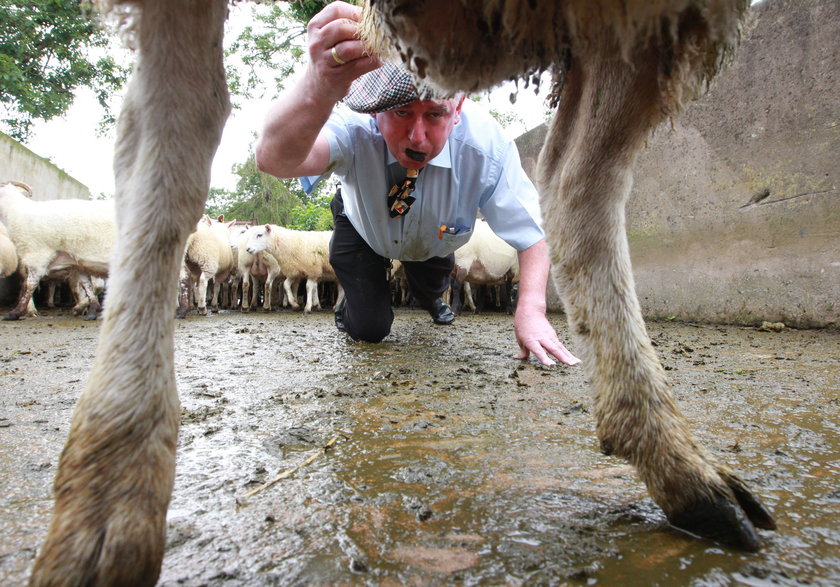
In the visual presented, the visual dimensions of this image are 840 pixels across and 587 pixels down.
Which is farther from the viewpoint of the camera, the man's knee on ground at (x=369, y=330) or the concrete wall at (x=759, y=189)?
the concrete wall at (x=759, y=189)

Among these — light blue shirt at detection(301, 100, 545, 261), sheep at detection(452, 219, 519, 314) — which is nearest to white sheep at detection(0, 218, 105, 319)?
sheep at detection(452, 219, 519, 314)

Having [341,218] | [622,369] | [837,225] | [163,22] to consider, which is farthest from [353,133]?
[837,225]

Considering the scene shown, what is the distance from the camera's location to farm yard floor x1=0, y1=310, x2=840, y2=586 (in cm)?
88

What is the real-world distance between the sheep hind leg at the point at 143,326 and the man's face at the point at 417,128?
5.49 feet

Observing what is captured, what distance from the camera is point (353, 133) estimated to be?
319 centimetres

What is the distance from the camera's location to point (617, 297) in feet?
4.02

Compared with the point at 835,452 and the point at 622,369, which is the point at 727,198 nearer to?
the point at 835,452

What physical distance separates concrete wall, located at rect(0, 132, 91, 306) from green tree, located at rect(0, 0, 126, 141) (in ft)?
7.98

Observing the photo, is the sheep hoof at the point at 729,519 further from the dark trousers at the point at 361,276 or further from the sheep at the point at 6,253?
the sheep at the point at 6,253

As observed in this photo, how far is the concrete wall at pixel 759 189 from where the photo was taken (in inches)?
207

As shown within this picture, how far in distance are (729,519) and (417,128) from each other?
225 centimetres

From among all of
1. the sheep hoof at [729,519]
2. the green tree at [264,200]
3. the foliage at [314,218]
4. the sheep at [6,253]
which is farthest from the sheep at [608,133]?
the green tree at [264,200]

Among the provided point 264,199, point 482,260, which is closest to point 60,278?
point 482,260

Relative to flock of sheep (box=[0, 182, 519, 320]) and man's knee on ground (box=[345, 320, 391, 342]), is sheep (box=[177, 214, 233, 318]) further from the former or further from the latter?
man's knee on ground (box=[345, 320, 391, 342])
